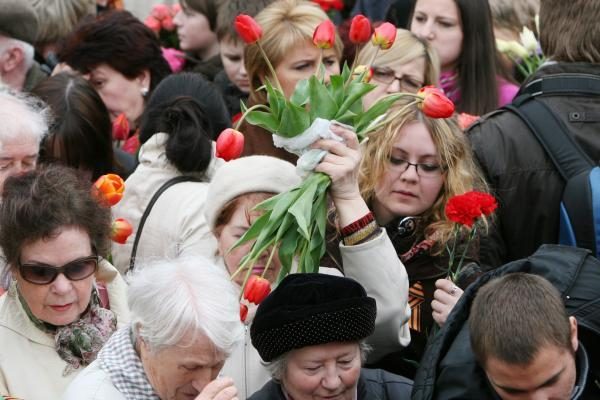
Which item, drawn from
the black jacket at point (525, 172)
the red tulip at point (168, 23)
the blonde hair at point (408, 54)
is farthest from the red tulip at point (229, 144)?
the red tulip at point (168, 23)

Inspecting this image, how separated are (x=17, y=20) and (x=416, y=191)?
278cm

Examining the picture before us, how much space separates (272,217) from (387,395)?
2.16ft

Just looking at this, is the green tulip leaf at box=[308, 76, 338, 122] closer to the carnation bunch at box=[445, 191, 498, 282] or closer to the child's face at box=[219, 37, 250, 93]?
the carnation bunch at box=[445, 191, 498, 282]

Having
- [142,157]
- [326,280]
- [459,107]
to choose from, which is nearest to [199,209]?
[142,157]

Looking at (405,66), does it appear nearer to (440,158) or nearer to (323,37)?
(440,158)

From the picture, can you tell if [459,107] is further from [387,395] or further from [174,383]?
[174,383]

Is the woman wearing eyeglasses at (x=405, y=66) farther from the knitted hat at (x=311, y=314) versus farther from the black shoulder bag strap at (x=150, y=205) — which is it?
the knitted hat at (x=311, y=314)

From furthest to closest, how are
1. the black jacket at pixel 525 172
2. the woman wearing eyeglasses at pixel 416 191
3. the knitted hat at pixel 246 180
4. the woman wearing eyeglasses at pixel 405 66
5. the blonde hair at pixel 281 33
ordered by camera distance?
1. the woman wearing eyeglasses at pixel 405 66
2. the blonde hair at pixel 281 33
3. the black jacket at pixel 525 172
4. the woman wearing eyeglasses at pixel 416 191
5. the knitted hat at pixel 246 180

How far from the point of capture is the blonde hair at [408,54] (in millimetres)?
5762

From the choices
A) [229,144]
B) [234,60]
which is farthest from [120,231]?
[234,60]

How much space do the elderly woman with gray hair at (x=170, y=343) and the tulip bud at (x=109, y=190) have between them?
694 millimetres

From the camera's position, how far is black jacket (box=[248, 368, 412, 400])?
12.8 ft

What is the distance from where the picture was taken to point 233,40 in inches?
273

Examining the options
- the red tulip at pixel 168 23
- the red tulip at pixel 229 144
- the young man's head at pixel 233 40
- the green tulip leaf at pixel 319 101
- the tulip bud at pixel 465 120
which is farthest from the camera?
the red tulip at pixel 168 23
